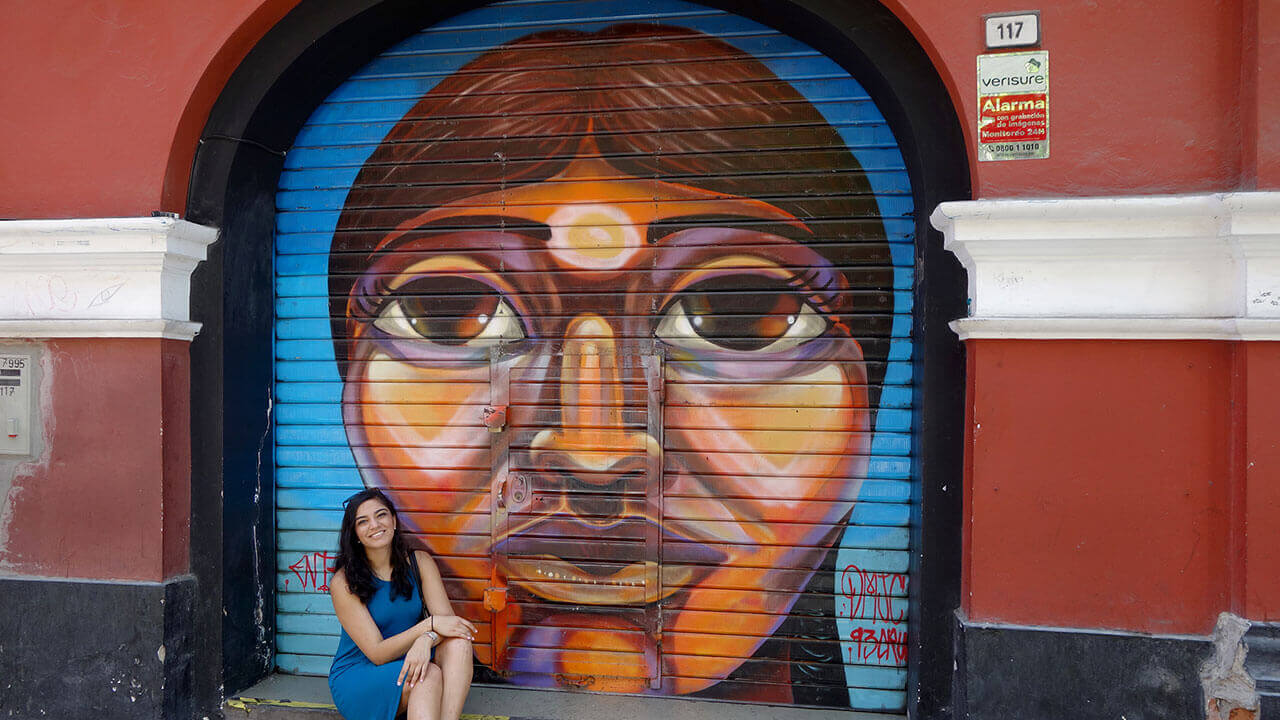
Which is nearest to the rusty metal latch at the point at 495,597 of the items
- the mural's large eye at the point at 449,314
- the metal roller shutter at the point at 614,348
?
the metal roller shutter at the point at 614,348

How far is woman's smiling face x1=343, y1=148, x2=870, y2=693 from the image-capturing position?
3838 mm

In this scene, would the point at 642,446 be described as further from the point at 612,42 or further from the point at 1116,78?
the point at 1116,78

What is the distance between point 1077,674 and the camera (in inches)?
118

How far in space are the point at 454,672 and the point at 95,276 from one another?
2328mm

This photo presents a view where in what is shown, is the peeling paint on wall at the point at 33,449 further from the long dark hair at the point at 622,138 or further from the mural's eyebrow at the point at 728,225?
the mural's eyebrow at the point at 728,225

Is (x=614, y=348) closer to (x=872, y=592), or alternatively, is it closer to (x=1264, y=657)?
(x=872, y=592)

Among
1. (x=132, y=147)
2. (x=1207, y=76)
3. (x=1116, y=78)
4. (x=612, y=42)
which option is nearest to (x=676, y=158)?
(x=612, y=42)

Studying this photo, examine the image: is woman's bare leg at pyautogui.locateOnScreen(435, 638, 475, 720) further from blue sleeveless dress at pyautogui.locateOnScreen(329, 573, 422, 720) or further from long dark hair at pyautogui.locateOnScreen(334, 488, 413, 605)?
long dark hair at pyautogui.locateOnScreen(334, 488, 413, 605)

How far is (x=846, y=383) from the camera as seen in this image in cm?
380

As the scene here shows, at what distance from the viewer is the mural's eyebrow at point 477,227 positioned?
405 centimetres

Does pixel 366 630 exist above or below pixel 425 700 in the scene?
above

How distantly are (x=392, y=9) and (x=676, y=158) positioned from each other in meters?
1.48
